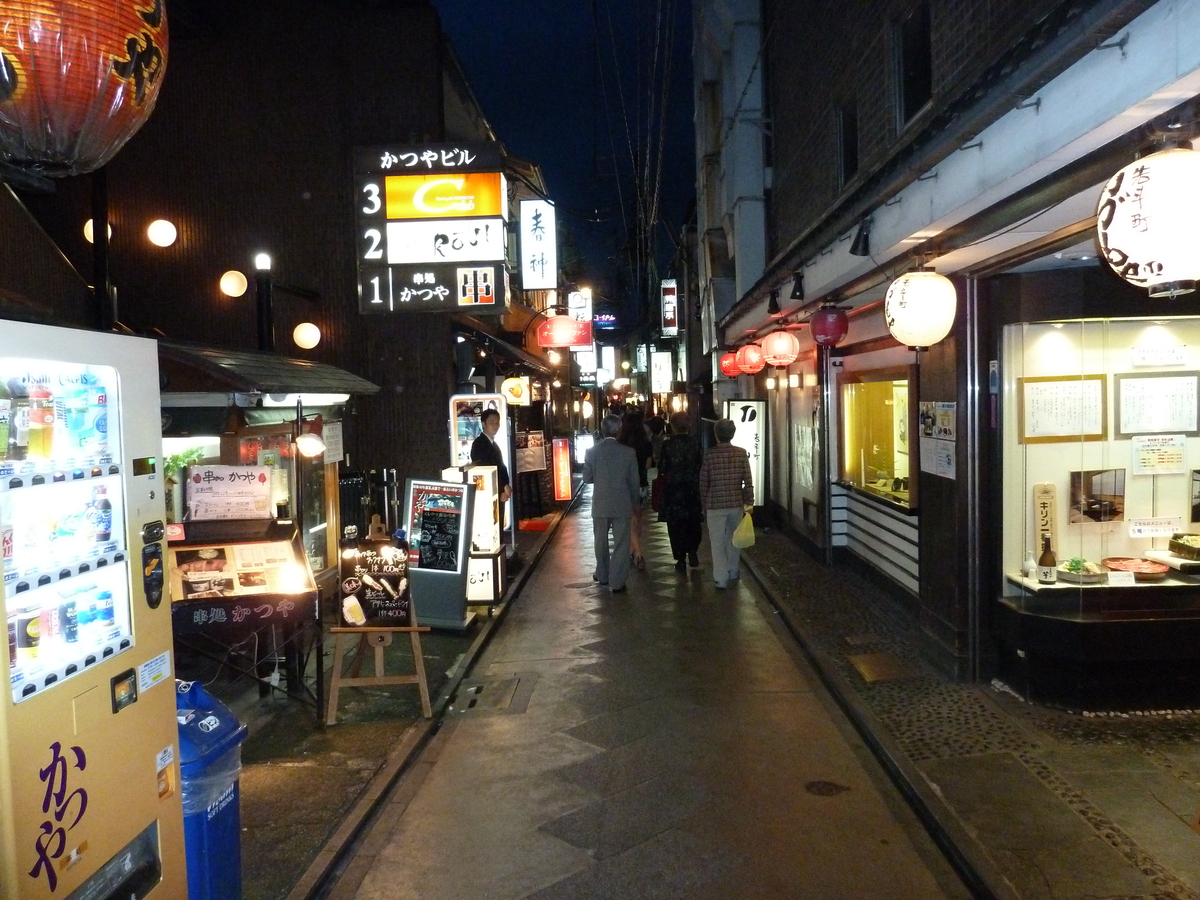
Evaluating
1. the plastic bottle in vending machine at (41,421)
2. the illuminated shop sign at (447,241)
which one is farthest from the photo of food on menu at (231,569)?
the illuminated shop sign at (447,241)

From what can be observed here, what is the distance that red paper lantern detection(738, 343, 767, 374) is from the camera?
1502cm

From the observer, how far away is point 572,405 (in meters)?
36.4

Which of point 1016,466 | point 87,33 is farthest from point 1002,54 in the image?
point 87,33

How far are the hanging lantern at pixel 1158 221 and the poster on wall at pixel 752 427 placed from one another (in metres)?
12.9

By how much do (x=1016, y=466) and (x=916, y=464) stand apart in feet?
6.14

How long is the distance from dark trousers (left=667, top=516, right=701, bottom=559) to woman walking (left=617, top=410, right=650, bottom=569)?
0.51 metres

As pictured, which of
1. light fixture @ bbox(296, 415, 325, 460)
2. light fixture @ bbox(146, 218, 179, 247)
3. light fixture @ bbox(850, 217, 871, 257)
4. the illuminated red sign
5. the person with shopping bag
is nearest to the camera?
light fixture @ bbox(850, 217, 871, 257)

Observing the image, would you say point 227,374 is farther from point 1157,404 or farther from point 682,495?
point 1157,404

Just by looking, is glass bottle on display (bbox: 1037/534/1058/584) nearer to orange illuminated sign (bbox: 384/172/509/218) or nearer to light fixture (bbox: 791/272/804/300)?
light fixture (bbox: 791/272/804/300)

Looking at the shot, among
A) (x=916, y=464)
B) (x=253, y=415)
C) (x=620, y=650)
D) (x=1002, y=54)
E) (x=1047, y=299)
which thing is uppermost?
(x=1002, y=54)

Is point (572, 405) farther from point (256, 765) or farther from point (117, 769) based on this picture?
point (117, 769)

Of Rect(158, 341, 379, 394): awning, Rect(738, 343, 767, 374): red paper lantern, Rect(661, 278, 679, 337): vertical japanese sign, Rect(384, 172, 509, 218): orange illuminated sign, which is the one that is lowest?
Rect(158, 341, 379, 394): awning

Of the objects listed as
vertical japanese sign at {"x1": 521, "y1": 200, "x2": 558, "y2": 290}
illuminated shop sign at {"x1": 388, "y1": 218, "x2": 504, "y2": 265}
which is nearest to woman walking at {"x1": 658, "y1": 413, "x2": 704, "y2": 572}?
illuminated shop sign at {"x1": 388, "y1": 218, "x2": 504, "y2": 265}

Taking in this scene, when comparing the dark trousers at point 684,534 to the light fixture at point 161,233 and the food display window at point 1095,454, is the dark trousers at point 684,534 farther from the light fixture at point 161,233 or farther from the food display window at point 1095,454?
the light fixture at point 161,233
